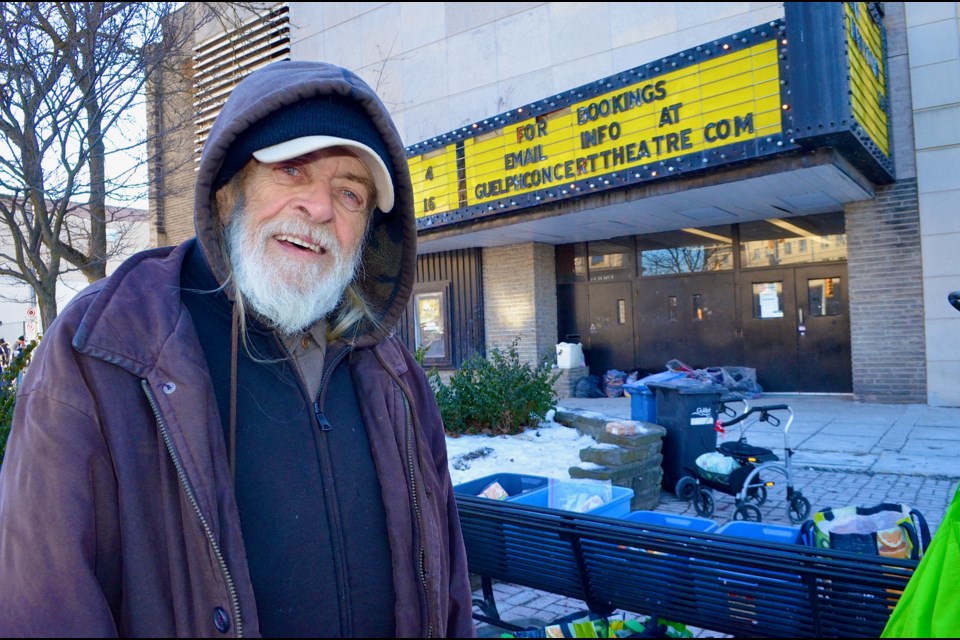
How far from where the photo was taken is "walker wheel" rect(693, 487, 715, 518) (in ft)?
19.3

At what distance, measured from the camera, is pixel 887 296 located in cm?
990

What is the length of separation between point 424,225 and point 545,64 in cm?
369

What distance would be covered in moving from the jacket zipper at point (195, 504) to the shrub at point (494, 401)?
612 cm

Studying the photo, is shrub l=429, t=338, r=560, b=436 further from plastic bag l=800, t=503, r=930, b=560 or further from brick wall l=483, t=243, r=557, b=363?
brick wall l=483, t=243, r=557, b=363

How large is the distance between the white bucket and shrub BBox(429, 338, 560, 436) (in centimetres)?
512

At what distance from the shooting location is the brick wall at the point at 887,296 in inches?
381

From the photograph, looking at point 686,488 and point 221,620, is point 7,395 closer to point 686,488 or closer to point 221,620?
point 221,620

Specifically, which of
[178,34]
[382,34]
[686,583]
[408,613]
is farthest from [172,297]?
[382,34]

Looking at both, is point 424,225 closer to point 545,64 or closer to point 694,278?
point 545,64

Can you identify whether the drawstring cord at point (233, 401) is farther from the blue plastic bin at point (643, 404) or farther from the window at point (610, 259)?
the window at point (610, 259)

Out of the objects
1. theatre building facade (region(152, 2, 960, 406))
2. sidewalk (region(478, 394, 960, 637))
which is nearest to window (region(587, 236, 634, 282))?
theatre building facade (region(152, 2, 960, 406))

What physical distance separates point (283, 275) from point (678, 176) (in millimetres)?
8179

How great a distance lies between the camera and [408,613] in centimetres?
169

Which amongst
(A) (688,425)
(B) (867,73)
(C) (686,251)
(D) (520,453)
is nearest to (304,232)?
(A) (688,425)
